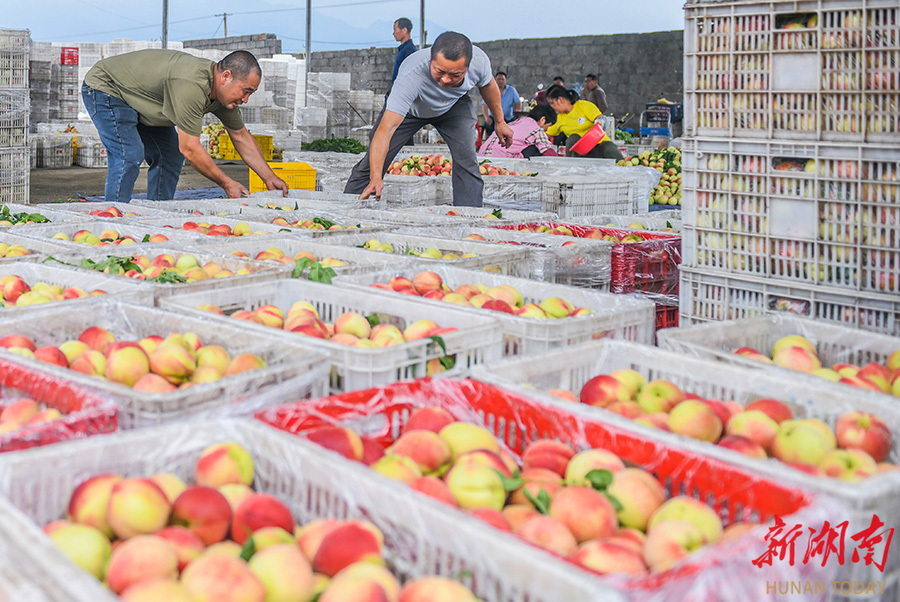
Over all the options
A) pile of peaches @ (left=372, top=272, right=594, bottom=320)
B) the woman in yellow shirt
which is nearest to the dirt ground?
the woman in yellow shirt

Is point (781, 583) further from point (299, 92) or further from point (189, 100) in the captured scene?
point (299, 92)

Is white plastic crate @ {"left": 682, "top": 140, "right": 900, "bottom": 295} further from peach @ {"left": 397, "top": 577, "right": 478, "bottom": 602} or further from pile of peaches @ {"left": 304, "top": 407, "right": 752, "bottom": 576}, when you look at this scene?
peach @ {"left": 397, "top": 577, "right": 478, "bottom": 602}

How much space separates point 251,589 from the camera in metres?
1.08

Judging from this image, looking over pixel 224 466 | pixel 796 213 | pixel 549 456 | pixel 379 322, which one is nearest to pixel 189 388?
pixel 224 466

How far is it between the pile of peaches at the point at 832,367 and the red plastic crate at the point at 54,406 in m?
1.35

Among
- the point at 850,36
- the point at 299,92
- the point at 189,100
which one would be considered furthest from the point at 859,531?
the point at 299,92

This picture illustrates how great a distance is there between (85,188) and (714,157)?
378 inches

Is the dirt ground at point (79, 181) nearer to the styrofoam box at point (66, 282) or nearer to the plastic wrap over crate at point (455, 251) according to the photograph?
the plastic wrap over crate at point (455, 251)

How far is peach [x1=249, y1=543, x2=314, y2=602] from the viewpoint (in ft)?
3.67

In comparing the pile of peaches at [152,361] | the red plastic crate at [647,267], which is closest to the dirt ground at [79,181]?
the red plastic crate at [647,267]

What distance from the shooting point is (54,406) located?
168 cm

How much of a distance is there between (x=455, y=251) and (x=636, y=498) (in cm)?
228

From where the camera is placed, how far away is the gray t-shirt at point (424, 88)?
Result: 4.96 metres

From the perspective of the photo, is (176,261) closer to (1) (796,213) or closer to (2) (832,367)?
(1) (796,213)
